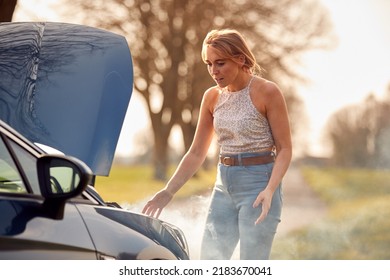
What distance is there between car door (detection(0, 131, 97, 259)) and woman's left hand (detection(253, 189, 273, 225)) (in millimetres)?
1338

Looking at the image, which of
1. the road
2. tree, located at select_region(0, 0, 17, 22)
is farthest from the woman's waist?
tree, located at select_region(0, 0, 17, 22)

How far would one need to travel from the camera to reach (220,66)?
17.1ft

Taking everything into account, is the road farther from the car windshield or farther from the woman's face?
the car windshield

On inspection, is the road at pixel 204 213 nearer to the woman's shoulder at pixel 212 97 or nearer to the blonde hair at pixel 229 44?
the woman's shoulder at pixel 212 97

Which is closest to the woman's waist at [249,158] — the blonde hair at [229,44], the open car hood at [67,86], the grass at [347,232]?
the blonde hair at [229,44]

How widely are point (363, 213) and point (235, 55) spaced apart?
20.0 meters

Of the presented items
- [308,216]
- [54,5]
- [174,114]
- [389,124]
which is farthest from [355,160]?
[308,216]

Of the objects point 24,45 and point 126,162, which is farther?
point 126,162

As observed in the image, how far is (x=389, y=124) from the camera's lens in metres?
46.4

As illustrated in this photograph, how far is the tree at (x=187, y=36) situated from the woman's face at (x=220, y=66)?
24.4 metres

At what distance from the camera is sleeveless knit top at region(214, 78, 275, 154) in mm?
5234

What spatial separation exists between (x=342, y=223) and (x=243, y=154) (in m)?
17.4

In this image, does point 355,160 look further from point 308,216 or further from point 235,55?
point 235,55
